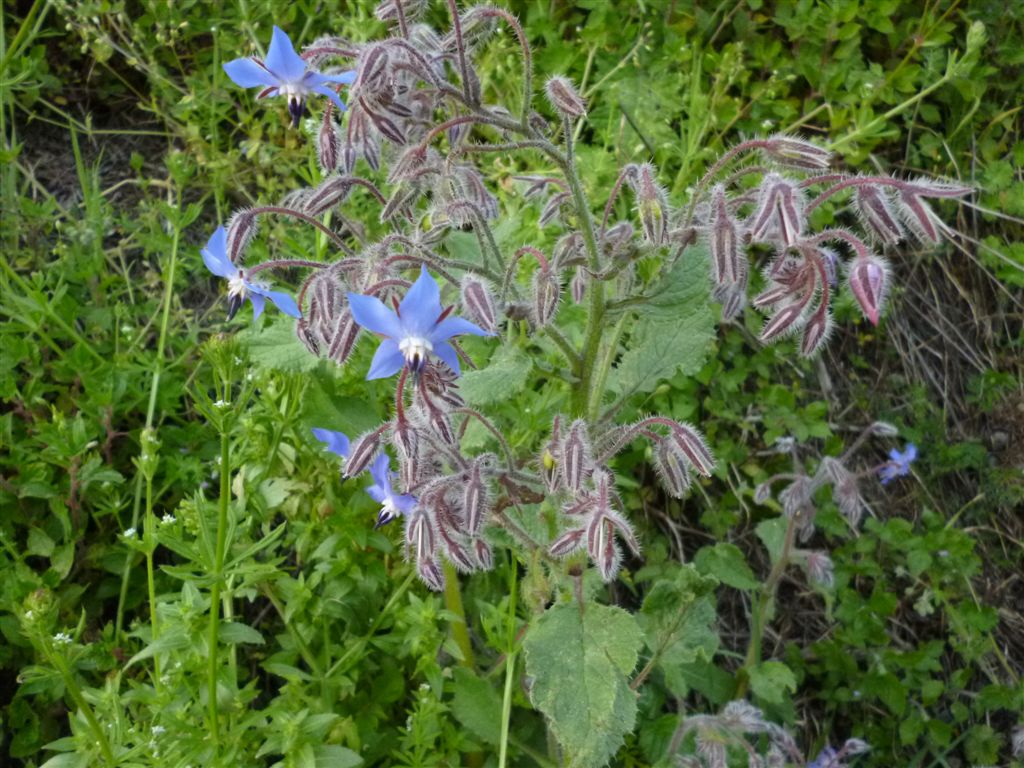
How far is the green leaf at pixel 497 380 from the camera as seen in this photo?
61.0 inches

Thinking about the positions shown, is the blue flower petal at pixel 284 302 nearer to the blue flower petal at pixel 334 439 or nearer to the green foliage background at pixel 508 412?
the green foliage background at pixel 508 412

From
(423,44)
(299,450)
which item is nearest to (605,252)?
(423,44)

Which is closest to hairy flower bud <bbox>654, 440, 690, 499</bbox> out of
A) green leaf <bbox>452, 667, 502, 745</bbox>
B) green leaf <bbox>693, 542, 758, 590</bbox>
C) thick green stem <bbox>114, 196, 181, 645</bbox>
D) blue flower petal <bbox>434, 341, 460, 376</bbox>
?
blue flower petal <bbox>434, 341, 460, 376</bbox>

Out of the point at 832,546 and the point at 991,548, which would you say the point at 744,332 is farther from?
the point at 991,548

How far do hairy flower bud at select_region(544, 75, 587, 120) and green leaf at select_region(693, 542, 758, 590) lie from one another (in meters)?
1.23

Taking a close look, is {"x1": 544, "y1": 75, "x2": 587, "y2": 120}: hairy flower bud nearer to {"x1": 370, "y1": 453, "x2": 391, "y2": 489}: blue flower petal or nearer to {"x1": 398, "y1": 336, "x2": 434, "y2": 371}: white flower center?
{"x1": 398, "y1": 336, "x2": 434, "y2": 371}: white flower center

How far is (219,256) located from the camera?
155 centimetres

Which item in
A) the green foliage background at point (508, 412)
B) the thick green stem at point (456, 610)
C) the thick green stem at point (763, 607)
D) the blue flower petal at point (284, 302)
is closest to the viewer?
the blue flower petal at point (284, 302)

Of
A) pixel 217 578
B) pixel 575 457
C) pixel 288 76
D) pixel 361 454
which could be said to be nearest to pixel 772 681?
pixel 575 457

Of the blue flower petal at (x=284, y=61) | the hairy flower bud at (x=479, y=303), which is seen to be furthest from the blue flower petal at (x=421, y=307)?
the blue flower petal at (x=284, y=61)

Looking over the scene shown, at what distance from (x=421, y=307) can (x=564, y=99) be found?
48 centimetres

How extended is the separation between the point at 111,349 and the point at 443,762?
142 cm

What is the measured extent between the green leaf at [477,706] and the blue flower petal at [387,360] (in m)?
0.88

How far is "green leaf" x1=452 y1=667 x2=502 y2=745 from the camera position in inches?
75.7
